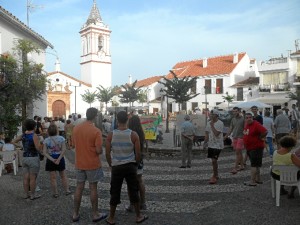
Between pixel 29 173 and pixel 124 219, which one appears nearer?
pixel 124 219

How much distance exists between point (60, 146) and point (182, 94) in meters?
18.0

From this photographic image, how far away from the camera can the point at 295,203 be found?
565 centimetres

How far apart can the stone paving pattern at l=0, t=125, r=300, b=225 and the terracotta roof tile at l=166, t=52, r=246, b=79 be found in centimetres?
3737

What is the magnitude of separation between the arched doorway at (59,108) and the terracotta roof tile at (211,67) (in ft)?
59.1

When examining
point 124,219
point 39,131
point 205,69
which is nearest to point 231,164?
point 124,219

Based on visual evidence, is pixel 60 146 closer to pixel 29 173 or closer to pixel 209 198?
pixel 29 173

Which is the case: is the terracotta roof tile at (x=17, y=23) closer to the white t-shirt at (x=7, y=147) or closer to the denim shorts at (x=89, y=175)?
the white t-shirt at (x=7, y=147)

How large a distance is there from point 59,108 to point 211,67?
22845 millimetres

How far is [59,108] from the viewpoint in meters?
45.8

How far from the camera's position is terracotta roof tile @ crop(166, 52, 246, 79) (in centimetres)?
4450

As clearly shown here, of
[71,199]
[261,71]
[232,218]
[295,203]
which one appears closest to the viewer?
[232,218]

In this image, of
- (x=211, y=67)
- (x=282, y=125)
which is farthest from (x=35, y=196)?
(x=211, y=67)

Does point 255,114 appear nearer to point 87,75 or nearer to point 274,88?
point 274,88

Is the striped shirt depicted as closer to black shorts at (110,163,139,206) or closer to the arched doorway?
Answer: black shorts at (110,163,139,206)
